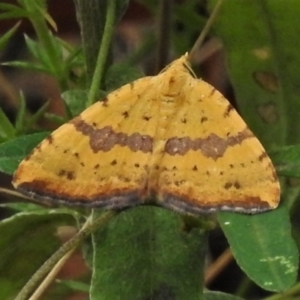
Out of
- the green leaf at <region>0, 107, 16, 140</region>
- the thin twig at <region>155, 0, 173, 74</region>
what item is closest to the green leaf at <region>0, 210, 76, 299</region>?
the green leaf at <region>0, 107, 16, 140</region>

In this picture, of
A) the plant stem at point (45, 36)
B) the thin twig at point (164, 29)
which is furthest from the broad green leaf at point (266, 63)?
the plant stem at point (45, 36)

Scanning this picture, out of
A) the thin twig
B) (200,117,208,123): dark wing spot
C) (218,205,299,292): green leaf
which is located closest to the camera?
(218,205,299,292): green leaf

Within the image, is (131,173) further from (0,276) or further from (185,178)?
(0,276)

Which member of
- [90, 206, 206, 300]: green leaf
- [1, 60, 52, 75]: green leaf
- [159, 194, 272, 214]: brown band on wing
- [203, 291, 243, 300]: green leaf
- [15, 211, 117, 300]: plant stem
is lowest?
[203, 291, 243, 300]: green leaf

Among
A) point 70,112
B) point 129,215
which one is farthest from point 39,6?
point 129,215

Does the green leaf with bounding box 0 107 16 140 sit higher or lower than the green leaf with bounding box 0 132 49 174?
lower

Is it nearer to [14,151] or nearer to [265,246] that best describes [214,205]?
[265,246]

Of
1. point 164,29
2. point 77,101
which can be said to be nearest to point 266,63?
point 164,29

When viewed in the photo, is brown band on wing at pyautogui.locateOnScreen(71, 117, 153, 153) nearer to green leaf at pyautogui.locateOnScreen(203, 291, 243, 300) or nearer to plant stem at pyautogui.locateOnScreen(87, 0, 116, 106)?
plant stem at pyautogui.locateOnScreen(87, 0, 116, 106)
